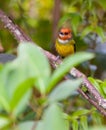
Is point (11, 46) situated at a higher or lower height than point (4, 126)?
lower

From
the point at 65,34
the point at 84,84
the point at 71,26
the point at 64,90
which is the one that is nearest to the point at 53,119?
the point at 64,90

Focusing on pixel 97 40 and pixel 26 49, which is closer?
pixel 26 49

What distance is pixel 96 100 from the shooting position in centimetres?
96

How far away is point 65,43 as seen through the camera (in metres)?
2.38

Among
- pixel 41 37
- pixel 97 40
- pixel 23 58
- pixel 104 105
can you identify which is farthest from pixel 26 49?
pixel 41 37

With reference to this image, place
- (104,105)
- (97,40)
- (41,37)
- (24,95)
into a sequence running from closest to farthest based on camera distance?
1. (24,95)
2. (104,105)
3. (97,40)
4. (41,37)

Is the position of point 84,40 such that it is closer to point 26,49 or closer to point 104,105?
point 104,105

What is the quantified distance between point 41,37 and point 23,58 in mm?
1667

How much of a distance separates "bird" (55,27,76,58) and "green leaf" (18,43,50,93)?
1.71 meters

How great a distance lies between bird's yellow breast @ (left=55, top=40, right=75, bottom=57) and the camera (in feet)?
7.24

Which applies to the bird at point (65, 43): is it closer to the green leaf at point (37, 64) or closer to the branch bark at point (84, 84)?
the branch bark at point (84, 84)

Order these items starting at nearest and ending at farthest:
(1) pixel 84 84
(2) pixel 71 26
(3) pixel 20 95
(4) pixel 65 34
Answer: (3) pixel 20 95 → (1) pixel 84 84 → (2) pixel 71 26 → (4) pixel 65 34

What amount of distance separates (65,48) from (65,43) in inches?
2.5

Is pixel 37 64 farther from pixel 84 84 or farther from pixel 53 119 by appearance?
pixel 84 84
